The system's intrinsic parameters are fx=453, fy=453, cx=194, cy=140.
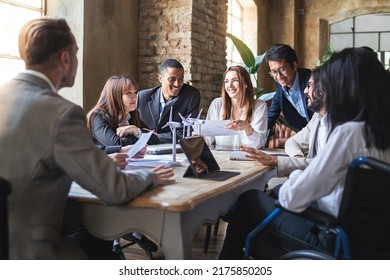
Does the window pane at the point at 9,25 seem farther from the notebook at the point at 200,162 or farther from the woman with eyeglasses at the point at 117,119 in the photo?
the notebook at the point at 200,162

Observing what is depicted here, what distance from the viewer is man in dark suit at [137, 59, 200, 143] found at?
3.91m

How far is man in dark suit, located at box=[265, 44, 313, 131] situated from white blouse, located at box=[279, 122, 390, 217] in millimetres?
2073

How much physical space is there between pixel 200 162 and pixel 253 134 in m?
1.23

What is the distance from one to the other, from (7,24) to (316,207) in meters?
3.20

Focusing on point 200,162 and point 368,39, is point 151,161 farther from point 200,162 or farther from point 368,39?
point 368,39

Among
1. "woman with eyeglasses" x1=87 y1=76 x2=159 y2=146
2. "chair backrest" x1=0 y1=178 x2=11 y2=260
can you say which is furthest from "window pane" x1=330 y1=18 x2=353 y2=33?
"chair backrest" x1=0 y1=178 x2=11 y2=260

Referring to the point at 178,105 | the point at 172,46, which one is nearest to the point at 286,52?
the point at 178,105

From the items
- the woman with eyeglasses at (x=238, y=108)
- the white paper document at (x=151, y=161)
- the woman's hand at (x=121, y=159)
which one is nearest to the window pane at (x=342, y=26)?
the woman with eyeglasses at (x=238, y=108)

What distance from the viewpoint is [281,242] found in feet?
5.85

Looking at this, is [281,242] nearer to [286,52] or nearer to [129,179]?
[129,179]

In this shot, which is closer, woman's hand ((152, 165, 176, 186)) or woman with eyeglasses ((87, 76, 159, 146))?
woman's hand ((152, 165, 176, 186))

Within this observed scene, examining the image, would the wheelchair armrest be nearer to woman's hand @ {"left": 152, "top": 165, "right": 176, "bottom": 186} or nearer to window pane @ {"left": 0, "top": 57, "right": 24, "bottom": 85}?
woman's hand @ {"left": 152, "top": 165, "right": 176, "bottom": 186}

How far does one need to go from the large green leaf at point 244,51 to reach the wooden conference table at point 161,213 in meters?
4.24

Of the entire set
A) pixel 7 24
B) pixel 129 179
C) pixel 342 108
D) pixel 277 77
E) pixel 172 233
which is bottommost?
pixel 172 233
